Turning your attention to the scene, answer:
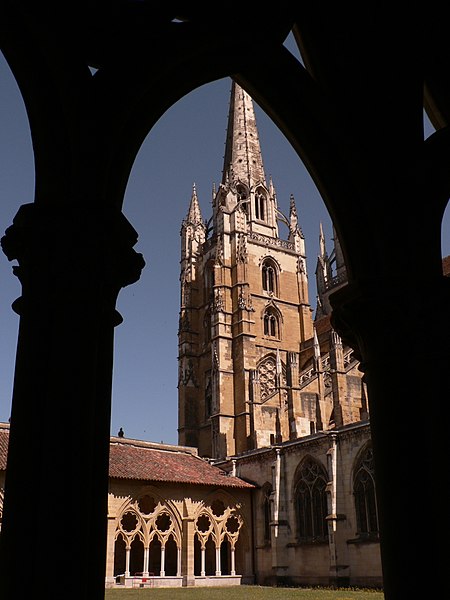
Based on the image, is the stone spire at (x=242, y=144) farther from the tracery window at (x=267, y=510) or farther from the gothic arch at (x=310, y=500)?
the gothic arch at (x=310, y=500)

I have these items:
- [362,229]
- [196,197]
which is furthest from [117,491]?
[196,197]

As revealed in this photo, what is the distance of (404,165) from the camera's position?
565cm

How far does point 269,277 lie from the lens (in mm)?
46656

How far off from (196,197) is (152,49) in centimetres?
4917

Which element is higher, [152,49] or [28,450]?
[152,49]

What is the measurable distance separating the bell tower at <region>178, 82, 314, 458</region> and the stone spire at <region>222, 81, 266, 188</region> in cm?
11

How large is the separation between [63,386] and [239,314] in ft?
129

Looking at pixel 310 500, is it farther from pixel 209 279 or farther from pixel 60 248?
pixel 209 279

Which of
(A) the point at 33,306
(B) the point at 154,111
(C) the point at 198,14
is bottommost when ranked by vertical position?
(A) the point at 33,306

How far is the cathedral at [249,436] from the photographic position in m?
23.1

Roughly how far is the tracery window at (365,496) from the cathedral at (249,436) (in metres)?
0.05

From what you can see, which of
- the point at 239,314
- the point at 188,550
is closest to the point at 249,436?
the point at 239,314

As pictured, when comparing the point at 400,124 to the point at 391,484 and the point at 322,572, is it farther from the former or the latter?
the point at 322,572

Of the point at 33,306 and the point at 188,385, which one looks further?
the point at 188,385
